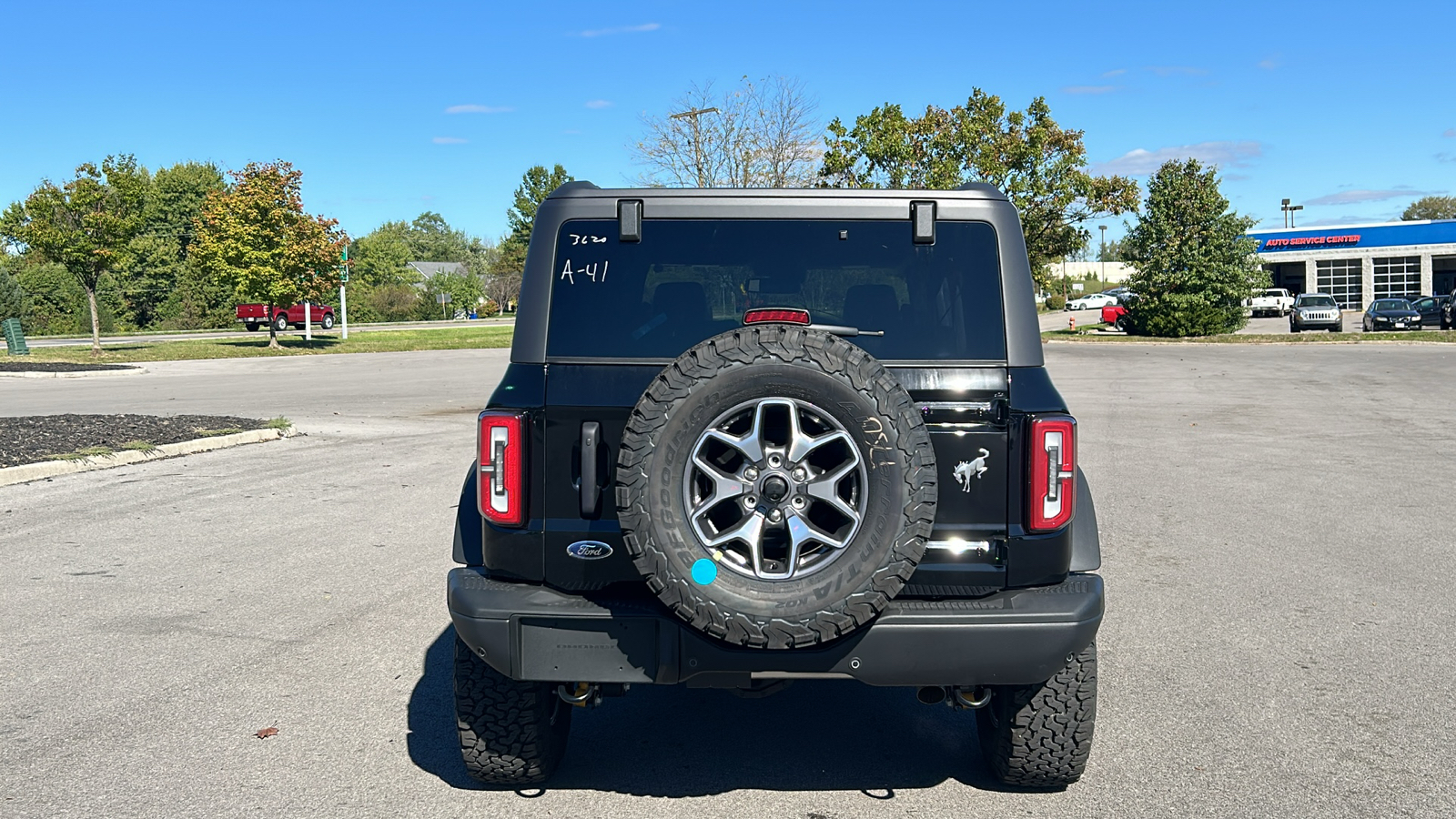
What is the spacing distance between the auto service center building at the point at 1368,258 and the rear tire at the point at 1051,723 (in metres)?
71.8

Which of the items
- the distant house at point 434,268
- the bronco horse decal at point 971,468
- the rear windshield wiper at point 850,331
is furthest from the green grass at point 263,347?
the distant house at point 434,268

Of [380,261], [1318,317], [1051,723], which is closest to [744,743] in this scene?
[1051,723]

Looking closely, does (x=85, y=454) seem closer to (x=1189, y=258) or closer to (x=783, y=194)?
(x=783, y=194)

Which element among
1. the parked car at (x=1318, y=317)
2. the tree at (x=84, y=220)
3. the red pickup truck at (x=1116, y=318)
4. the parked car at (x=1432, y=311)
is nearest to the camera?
the tree at (x=84, y=220)

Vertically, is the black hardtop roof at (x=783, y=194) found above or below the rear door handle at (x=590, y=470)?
above

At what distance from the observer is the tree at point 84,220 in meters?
31.2

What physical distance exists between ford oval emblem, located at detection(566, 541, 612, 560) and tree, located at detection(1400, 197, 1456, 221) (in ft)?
486

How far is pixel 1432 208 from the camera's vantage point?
134625mm

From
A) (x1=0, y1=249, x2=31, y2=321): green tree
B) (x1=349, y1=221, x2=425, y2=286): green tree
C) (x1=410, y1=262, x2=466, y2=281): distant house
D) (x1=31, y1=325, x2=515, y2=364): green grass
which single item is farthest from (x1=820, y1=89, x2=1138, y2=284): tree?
(x1=410, y1=262, x2=466, y2=281): distant house

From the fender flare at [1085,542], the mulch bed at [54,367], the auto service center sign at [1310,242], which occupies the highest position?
the auto service center sign at [1310,242]

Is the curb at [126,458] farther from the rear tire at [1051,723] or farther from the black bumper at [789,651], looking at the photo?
the rear tire at [1051,723]

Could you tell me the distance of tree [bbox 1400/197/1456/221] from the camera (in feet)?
432

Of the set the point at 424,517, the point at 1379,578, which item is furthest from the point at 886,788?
the point at 424,517

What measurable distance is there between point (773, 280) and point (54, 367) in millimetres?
28001
